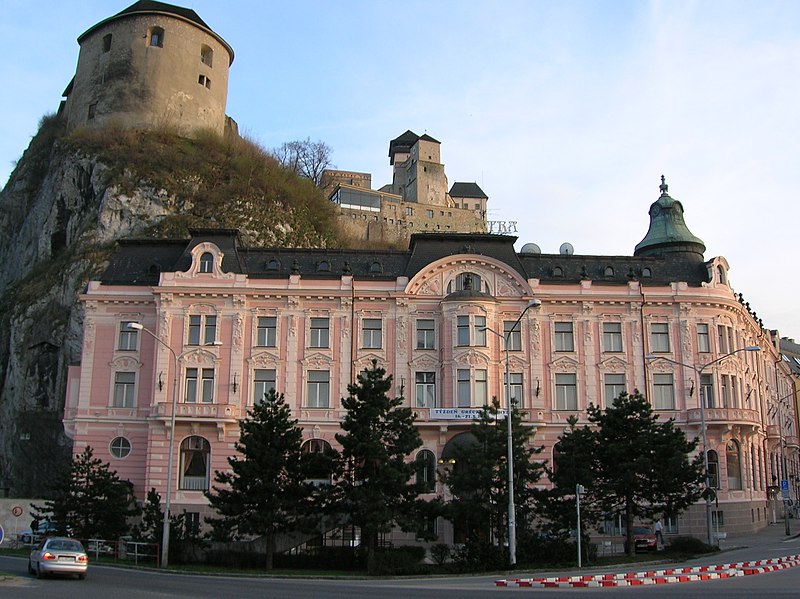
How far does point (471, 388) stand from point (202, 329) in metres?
17.1

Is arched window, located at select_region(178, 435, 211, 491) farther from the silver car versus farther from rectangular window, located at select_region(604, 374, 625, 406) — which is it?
rectangular window, located at select_region(604, 374, 625, 406)

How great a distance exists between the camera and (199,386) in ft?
160

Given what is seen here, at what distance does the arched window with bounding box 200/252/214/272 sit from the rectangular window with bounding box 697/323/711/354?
31359 mm

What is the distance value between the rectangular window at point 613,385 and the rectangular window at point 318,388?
57.3ft

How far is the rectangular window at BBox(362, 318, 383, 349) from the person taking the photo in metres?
50.3

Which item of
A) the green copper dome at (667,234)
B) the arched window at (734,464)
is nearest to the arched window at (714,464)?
the arched window at (734,464)

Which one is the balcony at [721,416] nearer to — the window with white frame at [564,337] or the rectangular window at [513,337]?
the window with white frame at [564,337]

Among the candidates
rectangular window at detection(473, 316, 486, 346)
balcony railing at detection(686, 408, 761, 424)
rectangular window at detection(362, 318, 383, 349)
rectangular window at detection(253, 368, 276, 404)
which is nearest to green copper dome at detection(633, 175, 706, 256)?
balcony railing at detection(686, 408, 761, 424)

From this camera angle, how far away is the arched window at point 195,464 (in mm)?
47125

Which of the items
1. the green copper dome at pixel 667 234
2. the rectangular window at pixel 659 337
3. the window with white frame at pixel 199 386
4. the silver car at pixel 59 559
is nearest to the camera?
the silver car at pixel 59 559

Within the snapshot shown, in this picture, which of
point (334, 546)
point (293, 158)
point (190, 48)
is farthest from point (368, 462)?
point (293, 158)

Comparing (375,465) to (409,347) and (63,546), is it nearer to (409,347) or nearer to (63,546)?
(63,546)

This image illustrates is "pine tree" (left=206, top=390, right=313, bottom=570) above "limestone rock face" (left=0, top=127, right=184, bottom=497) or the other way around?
the other way around

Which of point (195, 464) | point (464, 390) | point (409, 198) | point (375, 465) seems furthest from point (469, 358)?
point (409, 198)
